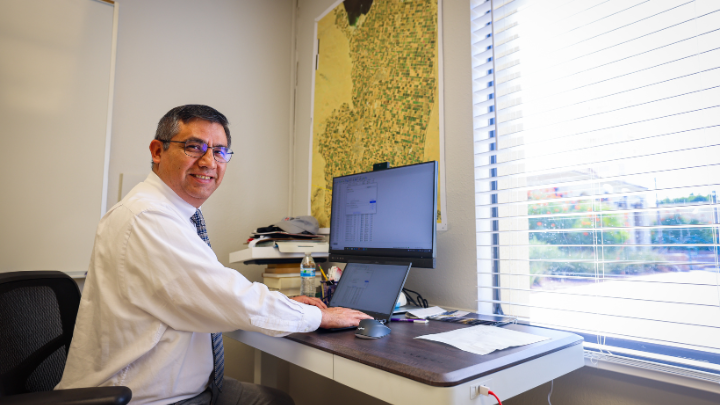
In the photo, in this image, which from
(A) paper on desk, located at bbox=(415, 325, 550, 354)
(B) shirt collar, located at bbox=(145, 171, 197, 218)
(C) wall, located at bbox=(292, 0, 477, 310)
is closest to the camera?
(A) paper on desk, located at bbox=(415, 325, 550, 354)

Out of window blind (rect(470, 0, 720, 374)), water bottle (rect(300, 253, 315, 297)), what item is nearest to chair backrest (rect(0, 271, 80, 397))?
water bottle (rect(300, 253, 315, 297))

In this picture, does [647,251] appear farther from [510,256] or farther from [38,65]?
[38,65]

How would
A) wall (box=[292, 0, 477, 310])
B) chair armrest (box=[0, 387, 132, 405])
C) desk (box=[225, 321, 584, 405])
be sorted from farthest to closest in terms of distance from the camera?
wall (box=[292, 0, 477, 310]), desk (box=[225, 321, 584, 405]), chair armrest (box=[0, 387, 132, 405])

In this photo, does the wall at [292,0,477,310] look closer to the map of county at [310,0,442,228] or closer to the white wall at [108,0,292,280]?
the map of county at [310,0,442,228]

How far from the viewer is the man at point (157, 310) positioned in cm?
106

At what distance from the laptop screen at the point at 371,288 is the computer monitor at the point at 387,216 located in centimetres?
4

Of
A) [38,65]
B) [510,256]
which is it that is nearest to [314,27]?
[38,65]

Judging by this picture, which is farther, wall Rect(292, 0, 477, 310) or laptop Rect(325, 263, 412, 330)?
wall Rect(292, 0, 477, 310)

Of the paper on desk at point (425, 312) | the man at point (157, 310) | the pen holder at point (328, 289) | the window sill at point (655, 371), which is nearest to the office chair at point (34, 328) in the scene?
the man at point (157, 310)

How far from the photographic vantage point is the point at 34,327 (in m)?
1.19

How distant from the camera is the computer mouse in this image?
45.5 inches

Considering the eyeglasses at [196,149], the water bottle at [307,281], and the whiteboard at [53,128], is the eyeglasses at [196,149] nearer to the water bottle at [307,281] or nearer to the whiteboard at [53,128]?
the water bottle at [307,281]

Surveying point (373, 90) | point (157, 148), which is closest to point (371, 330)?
point (157, 148)

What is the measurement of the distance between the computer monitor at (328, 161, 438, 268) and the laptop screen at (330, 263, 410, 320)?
0.04 meters
